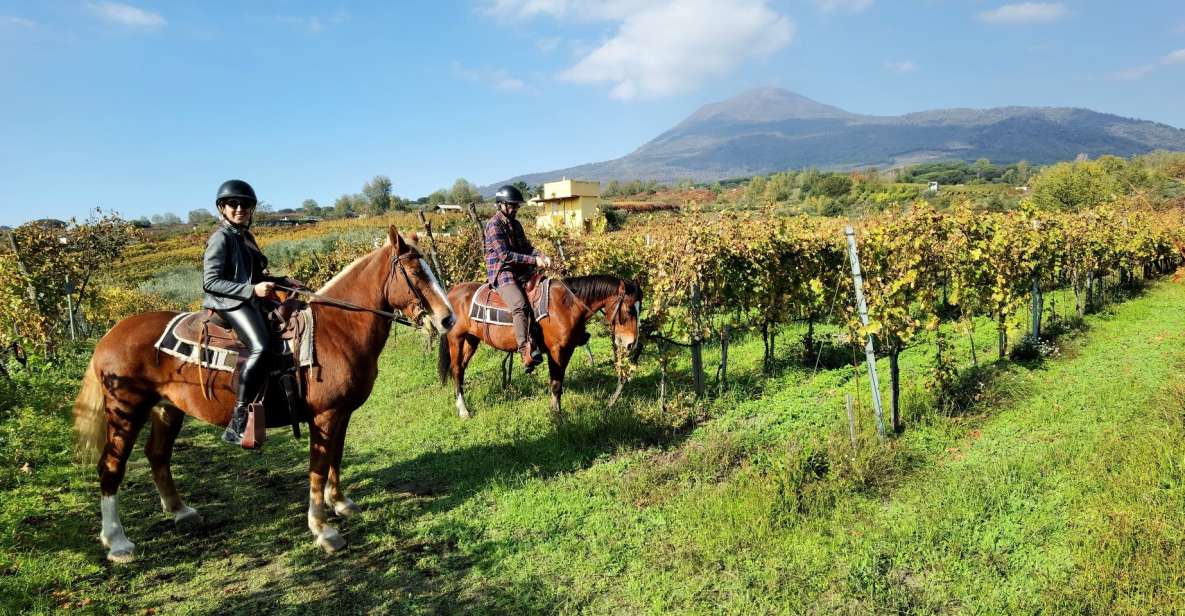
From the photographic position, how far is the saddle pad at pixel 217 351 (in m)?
4.71

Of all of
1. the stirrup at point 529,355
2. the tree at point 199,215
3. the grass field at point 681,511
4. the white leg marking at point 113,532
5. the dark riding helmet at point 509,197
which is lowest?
the grass field at point 681,511

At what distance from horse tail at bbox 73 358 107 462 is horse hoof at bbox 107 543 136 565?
986 millimetres

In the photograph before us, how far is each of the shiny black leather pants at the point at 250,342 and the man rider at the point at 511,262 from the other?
10.8 feet

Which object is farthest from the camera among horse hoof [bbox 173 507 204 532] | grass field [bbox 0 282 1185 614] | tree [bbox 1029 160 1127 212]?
tree [bbox 1029 160 1127 212]

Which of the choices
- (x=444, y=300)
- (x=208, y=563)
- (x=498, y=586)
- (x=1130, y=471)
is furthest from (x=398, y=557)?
(x=1130, y=471)

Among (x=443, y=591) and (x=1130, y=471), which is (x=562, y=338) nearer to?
(x=443, y=591)

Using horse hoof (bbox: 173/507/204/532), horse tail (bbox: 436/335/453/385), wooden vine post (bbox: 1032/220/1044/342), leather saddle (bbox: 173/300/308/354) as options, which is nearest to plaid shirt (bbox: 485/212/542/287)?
horse tail (bbox: 436/335/453/385)

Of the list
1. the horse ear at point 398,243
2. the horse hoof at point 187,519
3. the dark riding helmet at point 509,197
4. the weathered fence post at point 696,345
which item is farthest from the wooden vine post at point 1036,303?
the horse hoof at point 187,519

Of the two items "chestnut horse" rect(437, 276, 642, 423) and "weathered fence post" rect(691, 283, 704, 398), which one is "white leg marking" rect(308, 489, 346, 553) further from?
"weathered fence post" rect(691, 283, 704, 398)

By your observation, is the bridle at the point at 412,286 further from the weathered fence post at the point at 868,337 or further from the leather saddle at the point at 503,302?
the weathered fence post at the point at 868,337

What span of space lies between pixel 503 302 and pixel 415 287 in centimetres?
309

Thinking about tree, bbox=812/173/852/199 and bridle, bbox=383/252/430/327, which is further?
tree, bbox=812/173/852/199

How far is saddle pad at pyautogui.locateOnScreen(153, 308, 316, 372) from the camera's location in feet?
15.5

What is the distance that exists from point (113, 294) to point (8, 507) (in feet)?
61.9
